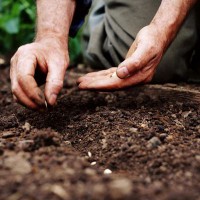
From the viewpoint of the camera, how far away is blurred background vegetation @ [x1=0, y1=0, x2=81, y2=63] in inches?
134

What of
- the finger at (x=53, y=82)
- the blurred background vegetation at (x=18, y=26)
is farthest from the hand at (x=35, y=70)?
the blurred background vegetation at (x=18, y=26)

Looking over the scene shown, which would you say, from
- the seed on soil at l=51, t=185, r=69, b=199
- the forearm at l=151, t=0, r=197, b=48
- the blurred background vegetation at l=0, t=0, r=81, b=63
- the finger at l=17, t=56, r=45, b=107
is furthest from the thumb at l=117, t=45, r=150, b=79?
the blurred background vegetation at l=0, t=0, r=81, b=63

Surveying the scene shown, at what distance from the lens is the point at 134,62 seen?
Answer: 5.46 feet

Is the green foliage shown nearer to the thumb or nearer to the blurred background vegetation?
the blurred background vegetation

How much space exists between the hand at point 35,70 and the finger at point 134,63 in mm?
247

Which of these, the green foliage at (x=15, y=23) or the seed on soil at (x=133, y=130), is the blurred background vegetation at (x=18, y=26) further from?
the seed on soil at (x=133, y=130)

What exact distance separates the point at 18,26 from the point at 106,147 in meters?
2.18

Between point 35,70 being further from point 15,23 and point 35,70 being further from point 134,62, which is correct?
point 15,23

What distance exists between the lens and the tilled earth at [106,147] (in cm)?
101

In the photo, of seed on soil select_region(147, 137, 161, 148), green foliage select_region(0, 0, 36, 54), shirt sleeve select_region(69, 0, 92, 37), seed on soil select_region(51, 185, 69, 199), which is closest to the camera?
seed on soil select_region(51, 185, 69, 199)

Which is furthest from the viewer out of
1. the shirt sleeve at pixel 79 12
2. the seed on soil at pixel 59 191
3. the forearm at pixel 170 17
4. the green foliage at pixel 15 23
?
the green foliage at pixel 15 23

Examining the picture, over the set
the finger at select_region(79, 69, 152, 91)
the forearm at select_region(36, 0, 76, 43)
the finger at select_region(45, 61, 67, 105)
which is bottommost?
the finger at select_region(79, 69, 152, 91)

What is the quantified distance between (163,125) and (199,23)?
936mm

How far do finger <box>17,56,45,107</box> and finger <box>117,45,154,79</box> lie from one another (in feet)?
1.07
